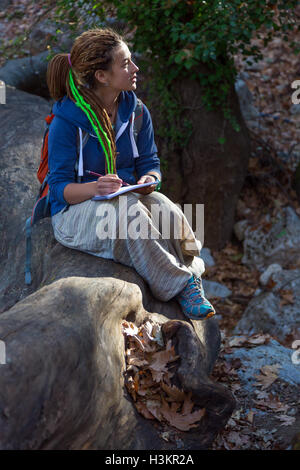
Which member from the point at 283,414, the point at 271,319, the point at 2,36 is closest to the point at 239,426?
the point at 283,414

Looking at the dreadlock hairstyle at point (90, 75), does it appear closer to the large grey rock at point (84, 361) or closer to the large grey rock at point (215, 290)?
the large grey rock at point (84, 361)

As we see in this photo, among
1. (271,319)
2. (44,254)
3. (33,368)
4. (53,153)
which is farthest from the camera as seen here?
(271,319)

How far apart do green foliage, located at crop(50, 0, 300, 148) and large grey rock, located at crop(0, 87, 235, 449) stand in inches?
125

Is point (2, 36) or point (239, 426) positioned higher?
point (2, 36)

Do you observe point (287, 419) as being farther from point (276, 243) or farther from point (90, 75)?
point (276, 243)

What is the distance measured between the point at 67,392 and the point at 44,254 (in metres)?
1.64

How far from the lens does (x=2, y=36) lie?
871 centimetres

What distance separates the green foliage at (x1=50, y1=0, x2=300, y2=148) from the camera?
217 inches

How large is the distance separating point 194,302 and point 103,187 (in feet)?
3.19

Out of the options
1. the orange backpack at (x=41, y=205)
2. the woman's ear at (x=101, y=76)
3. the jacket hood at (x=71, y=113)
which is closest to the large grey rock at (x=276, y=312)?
the orange backpack at (x=41, y=205)

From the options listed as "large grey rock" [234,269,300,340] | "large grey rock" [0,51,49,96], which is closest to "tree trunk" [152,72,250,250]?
"large grey rock" [234,269,300,340]

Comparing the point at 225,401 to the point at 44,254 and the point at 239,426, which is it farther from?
the point at 44,254

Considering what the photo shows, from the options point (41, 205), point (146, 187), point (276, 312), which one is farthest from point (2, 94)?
point (276, 312)

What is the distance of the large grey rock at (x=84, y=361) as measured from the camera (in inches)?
85.0
